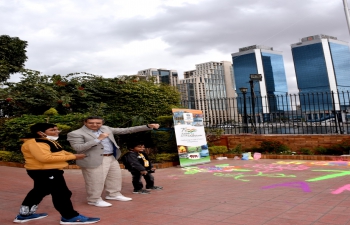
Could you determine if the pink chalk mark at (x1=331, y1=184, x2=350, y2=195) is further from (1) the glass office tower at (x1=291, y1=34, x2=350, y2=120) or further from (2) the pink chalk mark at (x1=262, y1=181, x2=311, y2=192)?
(1) the glass office tower at (x1=291, y1=34, x2=350, y2=120)

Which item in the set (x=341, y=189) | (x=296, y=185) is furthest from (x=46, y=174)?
(x=341, y=189)

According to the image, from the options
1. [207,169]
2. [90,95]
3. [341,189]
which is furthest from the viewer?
[90,95]

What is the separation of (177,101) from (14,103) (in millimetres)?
7101

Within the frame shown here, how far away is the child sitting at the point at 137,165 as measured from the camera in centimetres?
548

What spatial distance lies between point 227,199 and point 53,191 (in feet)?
8.38

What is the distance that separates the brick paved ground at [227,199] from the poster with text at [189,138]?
1475 millimetres

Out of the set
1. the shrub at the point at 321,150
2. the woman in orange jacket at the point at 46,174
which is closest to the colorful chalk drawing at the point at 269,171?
the shrub at the point at 321,150

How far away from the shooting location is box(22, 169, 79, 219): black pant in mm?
3703

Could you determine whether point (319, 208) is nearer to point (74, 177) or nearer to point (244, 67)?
point (74, 177)

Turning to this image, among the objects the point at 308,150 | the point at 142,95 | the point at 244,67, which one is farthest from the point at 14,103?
the point at 244,67

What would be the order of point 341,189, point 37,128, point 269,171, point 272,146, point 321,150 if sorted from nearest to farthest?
point 37,128 < point 341,189 < point 269,171 < point 321,150 < point 272,146

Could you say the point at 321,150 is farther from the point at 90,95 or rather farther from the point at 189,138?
the point at 90,95

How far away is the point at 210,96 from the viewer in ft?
124

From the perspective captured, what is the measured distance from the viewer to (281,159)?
32.8ft
